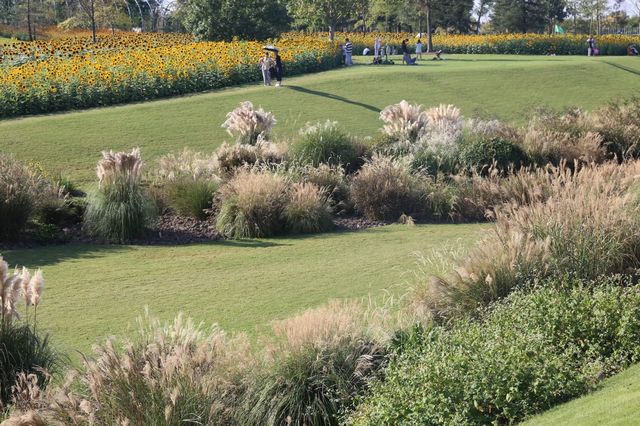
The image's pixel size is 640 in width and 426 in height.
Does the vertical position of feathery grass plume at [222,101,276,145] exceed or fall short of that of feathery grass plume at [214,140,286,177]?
it exceeds it

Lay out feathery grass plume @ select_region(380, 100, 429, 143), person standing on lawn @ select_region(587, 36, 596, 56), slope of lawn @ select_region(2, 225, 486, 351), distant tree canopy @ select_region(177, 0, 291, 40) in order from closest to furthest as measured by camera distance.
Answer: slope of lawn @ select_region(2, 225, 486, 351), feathery grass plume @ select_region(380, 100, 429, 143), distant tree canopy @ select_region(177, 0, 291, 40), person standing on lawn @ select_region(587, 36, 596, 56)

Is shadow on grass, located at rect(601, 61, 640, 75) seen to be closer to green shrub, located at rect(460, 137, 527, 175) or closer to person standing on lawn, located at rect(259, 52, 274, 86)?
person standing on lawn, located at rect(259, 52, 274, 86)

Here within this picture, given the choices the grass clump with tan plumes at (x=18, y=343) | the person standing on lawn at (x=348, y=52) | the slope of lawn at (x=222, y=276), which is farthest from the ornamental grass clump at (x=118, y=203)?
the person standing on lawn at (x=348, y=52)

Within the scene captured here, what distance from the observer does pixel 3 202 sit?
13523 millimetres

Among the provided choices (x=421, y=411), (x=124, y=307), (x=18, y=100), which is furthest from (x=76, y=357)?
(x=18, y=100)

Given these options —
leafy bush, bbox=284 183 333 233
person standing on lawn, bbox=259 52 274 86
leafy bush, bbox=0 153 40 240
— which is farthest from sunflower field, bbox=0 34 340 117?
leafy bush, bbox=284 183 333 233

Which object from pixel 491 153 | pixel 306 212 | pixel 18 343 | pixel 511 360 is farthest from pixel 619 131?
pixel 18 343

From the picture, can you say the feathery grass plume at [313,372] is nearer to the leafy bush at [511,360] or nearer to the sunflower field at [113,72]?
the leafy bush at [511,360]

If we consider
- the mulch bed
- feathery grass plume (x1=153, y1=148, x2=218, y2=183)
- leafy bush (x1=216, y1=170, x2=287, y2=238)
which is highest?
feathery grass plume (x1=153, y1=148, x2=218, y2=183)

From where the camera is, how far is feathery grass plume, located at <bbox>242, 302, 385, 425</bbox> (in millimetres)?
6512

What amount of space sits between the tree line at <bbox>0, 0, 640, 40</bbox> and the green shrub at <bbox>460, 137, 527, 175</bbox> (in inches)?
1032

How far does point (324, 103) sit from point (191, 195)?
13308mm

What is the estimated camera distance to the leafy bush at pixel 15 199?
13594 mm

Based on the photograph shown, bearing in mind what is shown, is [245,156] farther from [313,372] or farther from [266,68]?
[266,68]
